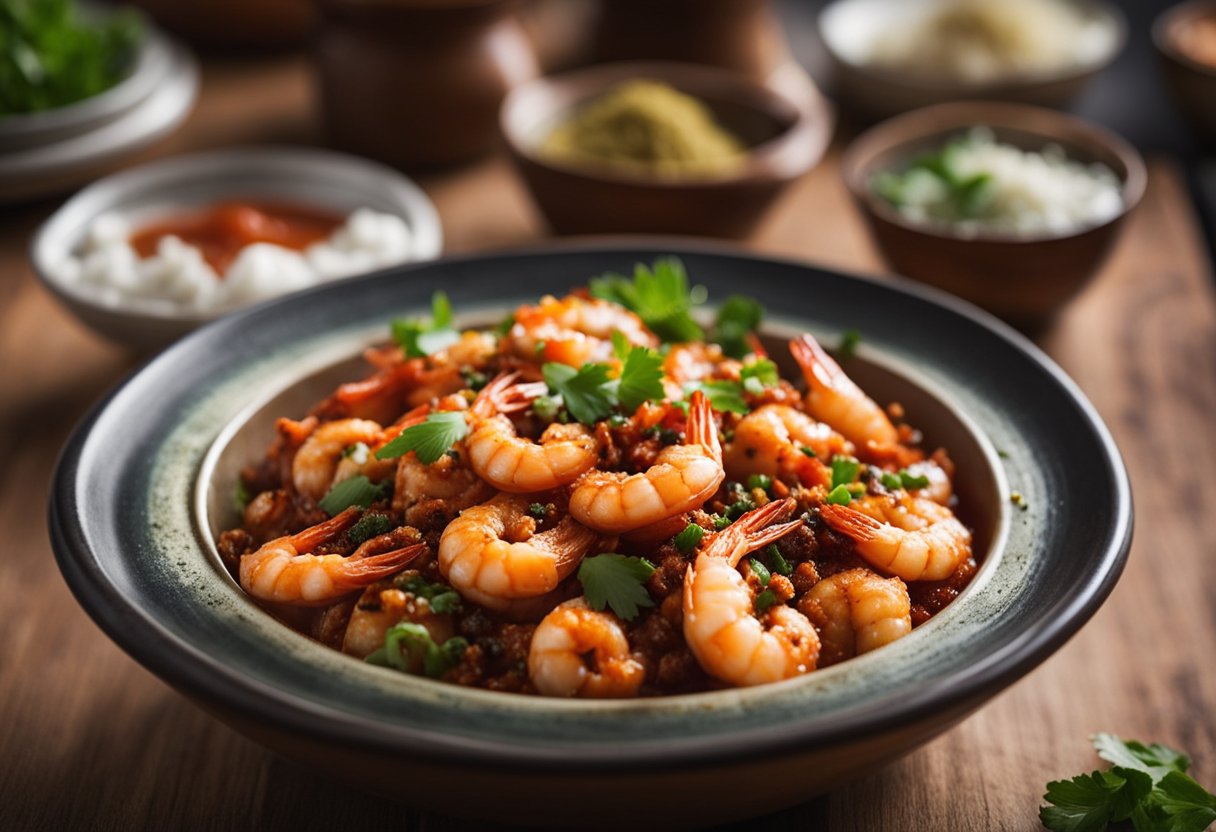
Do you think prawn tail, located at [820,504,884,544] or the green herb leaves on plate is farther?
the green herb leaves on plate

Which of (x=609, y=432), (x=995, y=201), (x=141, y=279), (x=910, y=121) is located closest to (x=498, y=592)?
(x=609, y=432)

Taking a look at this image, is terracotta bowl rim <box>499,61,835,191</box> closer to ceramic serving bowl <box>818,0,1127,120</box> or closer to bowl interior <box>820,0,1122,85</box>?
ceramic serving bowl <box>818,0,1127,120</box>

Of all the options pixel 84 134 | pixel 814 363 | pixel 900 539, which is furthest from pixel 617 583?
pixel 84 134

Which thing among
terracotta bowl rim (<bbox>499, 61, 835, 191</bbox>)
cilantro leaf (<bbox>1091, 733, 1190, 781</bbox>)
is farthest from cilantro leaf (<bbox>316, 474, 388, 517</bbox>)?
terracotta bowl rim (<bbox>499, 61, 835, 191</bbox>)

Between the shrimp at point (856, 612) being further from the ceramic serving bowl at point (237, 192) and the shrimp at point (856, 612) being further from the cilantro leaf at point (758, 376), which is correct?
the ceramic serving bowl at point (237, 192)

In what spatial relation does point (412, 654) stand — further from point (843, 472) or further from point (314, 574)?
point (843, 472)
